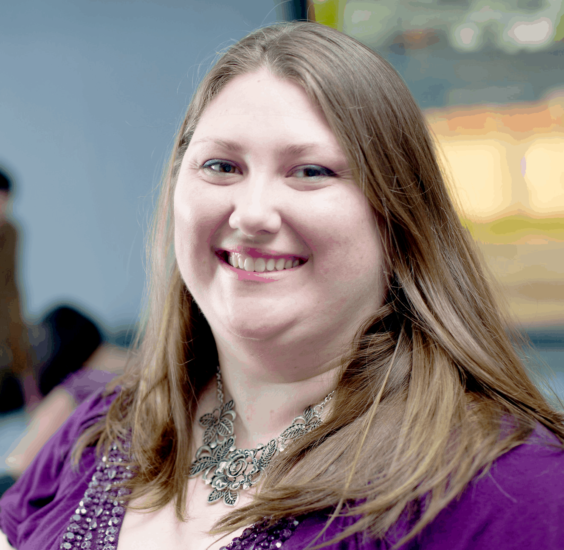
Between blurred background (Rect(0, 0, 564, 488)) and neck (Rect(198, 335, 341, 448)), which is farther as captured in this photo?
blurred background (Rect(0, 0, 564, 488))

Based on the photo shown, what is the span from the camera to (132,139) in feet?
7.51

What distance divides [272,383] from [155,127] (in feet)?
4.59

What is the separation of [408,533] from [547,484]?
20 cm

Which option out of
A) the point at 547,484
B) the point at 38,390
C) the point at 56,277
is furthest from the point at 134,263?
the point at 547,484

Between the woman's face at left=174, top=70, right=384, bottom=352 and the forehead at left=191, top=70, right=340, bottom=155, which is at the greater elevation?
the forehead at left=191, top=70, right=340, bottom=155

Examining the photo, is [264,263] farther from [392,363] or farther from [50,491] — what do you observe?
[50,491]

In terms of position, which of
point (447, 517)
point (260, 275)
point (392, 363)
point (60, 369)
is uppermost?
point (260, 275)

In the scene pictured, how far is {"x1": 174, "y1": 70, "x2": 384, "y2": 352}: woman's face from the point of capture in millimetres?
873

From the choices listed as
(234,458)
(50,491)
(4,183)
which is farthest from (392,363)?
(4,183)

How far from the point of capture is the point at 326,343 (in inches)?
37.5

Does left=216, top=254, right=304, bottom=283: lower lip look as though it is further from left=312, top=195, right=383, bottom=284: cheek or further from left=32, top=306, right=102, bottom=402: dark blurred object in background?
left=32, top=306, right=102, bottom=402: dark blurred object in background

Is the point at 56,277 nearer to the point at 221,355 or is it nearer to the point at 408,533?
the point at 221,355

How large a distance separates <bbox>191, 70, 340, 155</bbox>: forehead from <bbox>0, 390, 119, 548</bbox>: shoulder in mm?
750

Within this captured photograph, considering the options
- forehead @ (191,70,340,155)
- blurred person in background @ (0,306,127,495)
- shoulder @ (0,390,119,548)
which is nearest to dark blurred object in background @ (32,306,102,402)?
blurred person in background @ (0,306,127,495)
